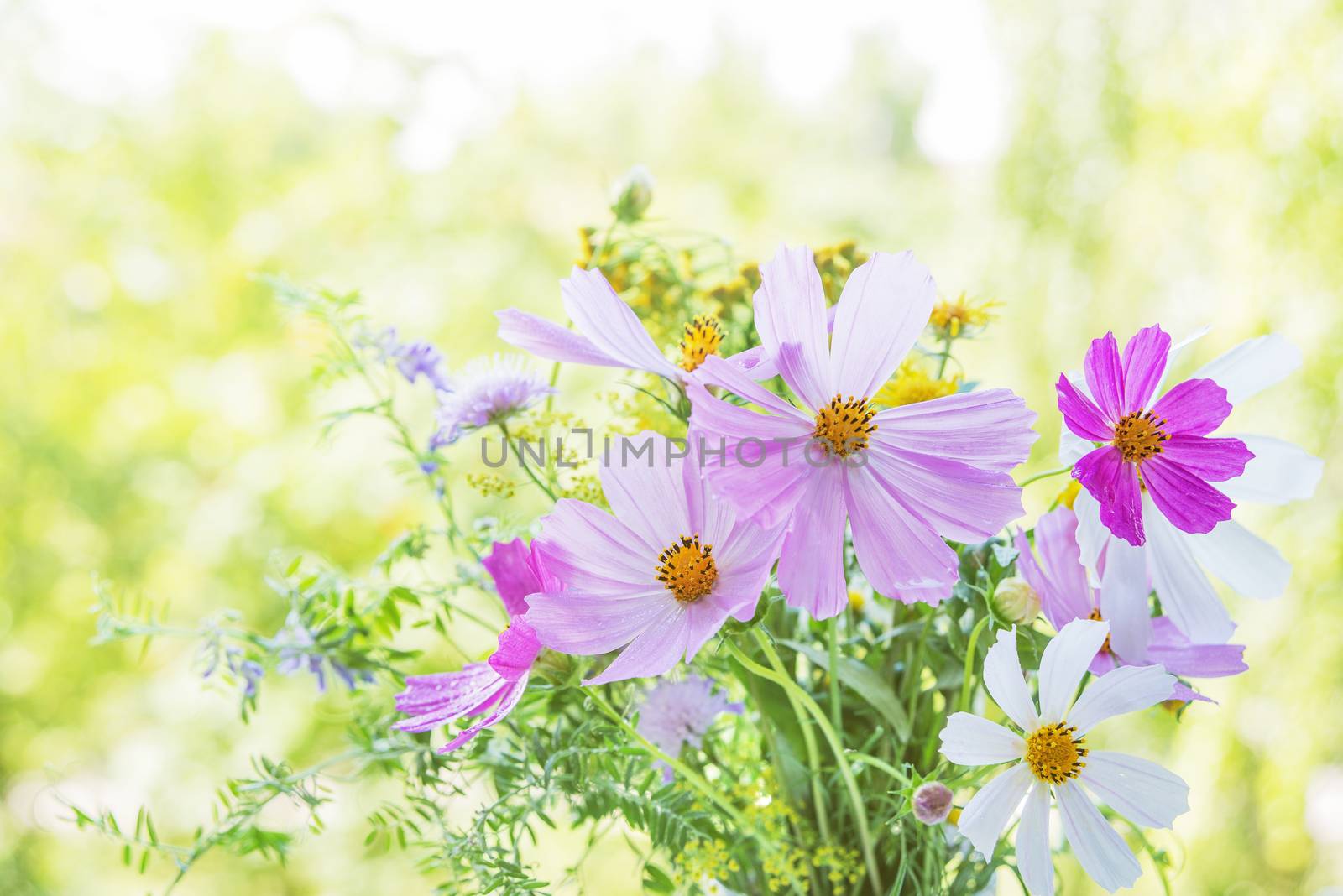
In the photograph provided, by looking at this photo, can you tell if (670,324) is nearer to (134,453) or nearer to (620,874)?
(620,874)

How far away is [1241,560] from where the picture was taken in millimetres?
374

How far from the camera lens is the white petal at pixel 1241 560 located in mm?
372

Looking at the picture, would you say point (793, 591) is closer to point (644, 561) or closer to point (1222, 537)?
point (644, 561)

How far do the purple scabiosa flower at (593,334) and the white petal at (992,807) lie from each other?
163 mm

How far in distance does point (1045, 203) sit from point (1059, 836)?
199cm

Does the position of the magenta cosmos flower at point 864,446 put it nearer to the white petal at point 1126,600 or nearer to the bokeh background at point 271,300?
the white petal at point 1126,600

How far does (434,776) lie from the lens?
1.37 feet

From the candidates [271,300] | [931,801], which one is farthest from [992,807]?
[271,300]

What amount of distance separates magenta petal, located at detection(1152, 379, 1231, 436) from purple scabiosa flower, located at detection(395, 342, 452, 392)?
0.31m

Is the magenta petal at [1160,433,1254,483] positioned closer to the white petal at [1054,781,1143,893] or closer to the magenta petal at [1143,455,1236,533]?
the magenta petal at [1143,455,1236,533]

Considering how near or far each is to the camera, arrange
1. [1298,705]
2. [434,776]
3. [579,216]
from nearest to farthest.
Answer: [434,776] < [1298,705] < [579,216]

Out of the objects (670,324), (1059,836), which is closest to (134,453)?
(670,324)

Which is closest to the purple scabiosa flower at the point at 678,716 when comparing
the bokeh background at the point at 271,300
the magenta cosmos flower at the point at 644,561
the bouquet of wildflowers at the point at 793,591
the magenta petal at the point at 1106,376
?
the bouquet of wildflowers at the point at 793,591

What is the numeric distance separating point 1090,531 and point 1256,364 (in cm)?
11
